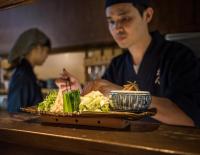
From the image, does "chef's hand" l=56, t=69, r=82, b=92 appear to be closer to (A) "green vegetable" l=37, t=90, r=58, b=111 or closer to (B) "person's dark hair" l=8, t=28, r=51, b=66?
(A) "green vegetable" l=37, t=90, r=58, b=111

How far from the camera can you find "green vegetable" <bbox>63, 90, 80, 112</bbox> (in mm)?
973

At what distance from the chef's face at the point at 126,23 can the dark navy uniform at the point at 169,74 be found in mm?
106

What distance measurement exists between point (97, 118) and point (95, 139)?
131mm

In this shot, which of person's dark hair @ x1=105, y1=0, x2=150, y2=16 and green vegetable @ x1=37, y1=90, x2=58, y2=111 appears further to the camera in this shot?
person's dark hair @ x1=105, y1=0, x2=150, y2=16

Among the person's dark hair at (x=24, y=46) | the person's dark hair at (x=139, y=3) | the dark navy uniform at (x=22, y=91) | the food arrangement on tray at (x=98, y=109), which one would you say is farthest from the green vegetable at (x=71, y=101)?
the person's dark hair at (x=24, y=46)

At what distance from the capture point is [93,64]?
299cm

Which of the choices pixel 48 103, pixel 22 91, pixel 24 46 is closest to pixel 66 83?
Result: pixel 48 103

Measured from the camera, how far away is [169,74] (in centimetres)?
138

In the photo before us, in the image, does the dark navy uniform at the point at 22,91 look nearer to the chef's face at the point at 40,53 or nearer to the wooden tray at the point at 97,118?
the chef's face at the point at 40,53

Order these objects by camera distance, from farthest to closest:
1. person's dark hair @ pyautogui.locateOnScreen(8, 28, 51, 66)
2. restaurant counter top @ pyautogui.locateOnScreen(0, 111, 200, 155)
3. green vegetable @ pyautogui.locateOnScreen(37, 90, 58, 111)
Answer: person's dark hair @ pyautogui.locateOnScreen(8, 28, 51, 66) < green vegetable @ pyautogui.locateOnScreen(37, 90, 58, 111) < restaurant counter top @ pyautogui.locateOnScreen(0, 111, 200, 155)

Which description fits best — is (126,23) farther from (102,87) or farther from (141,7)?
(102,87)

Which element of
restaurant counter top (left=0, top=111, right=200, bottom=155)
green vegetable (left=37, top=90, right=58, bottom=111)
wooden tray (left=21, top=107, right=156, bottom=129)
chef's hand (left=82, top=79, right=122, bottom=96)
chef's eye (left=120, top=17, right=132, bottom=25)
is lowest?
restaurant counter top (left=0, top=111, right=200, bottom=155)

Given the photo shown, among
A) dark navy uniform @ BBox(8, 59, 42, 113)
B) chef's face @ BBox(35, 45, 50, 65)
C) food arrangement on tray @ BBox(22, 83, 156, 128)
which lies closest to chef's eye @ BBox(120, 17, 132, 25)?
food arrangement on tray @ BBox(22, 83, 156, 128)

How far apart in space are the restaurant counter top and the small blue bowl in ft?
0.22
